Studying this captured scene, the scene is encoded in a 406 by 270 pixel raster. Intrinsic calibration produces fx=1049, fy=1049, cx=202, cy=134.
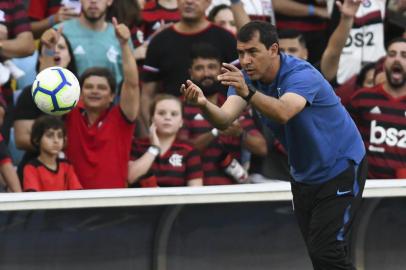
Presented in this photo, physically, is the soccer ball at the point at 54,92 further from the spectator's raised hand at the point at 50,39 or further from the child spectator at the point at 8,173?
the spectator's raised hand at the point at 50,39

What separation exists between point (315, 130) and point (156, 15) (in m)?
3.50

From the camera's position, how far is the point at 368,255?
8.26m

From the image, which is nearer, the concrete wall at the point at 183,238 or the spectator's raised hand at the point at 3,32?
the concrete wall at the point at 183,238

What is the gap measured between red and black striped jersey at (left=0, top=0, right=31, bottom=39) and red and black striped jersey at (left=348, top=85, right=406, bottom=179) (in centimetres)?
295

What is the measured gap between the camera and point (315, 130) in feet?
21.7

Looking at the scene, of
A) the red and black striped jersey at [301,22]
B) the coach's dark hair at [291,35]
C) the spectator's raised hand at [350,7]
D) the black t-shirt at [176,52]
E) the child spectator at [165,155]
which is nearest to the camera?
the child spectator at [165,155]

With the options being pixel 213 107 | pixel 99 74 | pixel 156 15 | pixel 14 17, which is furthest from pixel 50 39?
pixel 213 107

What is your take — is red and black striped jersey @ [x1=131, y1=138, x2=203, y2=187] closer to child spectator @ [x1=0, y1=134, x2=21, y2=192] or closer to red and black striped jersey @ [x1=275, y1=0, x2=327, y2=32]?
child spectator @ [x1=0, y1=134, x2=21, y2=192]

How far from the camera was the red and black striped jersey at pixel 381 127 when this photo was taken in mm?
8969

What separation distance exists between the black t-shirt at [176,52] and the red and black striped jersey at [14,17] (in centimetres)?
114

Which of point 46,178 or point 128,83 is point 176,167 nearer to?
point 128,83

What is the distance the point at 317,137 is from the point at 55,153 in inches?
98.3

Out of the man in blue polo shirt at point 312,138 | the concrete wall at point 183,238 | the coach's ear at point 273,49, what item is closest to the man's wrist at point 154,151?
the concrete wall at point 183,238

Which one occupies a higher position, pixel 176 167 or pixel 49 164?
pixel 49 164
